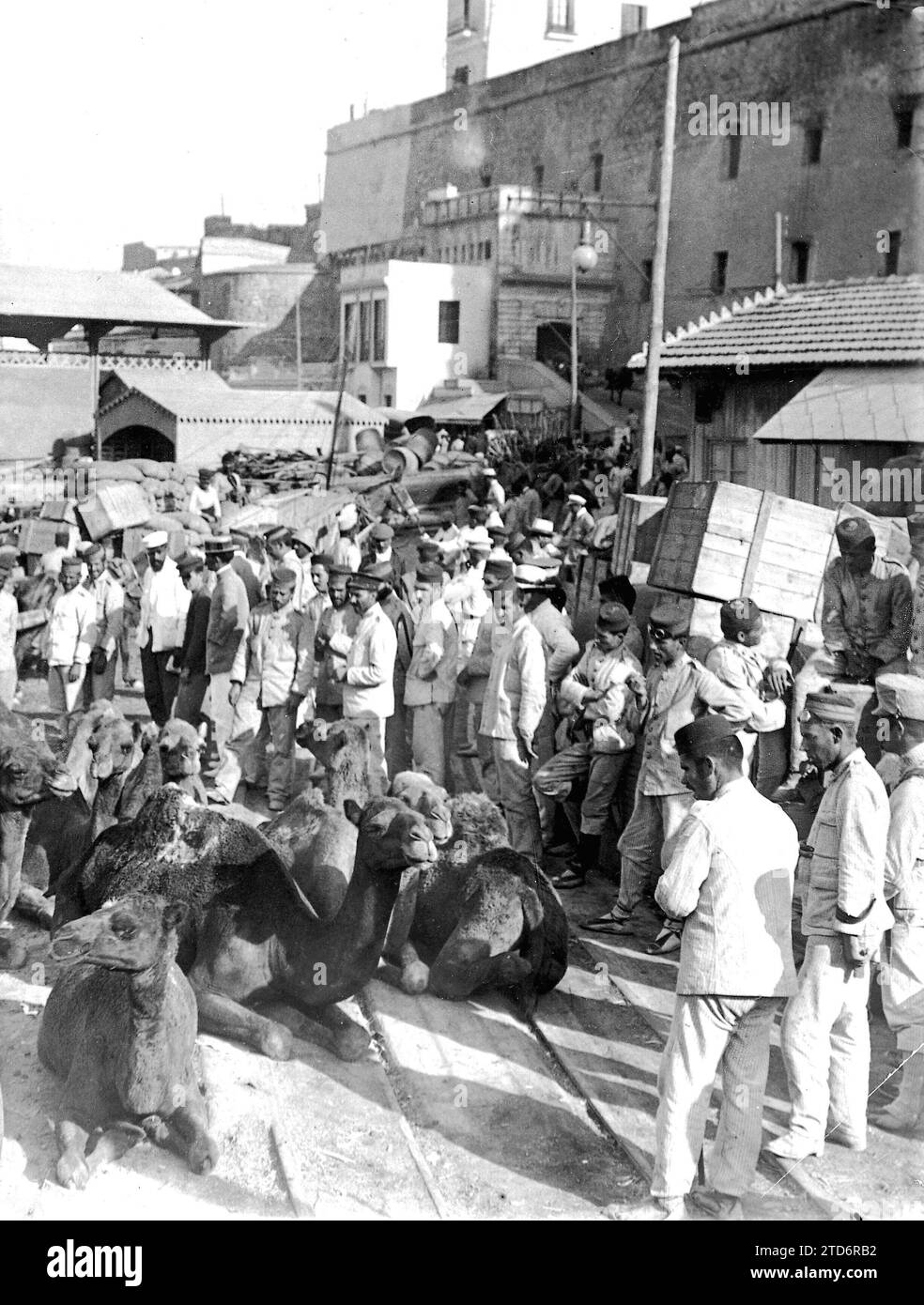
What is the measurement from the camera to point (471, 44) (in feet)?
82.6

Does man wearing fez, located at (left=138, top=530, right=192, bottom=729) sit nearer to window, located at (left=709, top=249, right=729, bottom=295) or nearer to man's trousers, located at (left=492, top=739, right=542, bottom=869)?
man's trousers, located at (left=492, top=739, right=542, bottom=869)

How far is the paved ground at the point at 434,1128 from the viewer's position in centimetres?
524

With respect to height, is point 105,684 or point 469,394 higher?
point 469,394

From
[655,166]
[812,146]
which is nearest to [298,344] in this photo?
[655,166]

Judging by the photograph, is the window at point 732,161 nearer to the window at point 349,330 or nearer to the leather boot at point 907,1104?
the window at point 349,330

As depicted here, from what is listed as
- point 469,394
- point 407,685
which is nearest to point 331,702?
point 407,685

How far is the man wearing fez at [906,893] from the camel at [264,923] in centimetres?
207

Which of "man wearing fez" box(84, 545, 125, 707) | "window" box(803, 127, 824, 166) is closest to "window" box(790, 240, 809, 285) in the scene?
"window" box(803, 127, 824, 166)

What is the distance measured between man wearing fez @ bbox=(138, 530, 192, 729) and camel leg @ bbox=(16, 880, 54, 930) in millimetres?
4628

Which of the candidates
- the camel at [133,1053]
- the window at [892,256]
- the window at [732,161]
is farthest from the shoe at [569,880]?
the window at [732,161]

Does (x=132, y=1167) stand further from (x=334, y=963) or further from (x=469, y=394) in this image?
(x=469, y=394)

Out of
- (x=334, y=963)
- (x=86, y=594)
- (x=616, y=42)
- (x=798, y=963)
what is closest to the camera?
(x=334, y=963)

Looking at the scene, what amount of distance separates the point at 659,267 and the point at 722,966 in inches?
378
